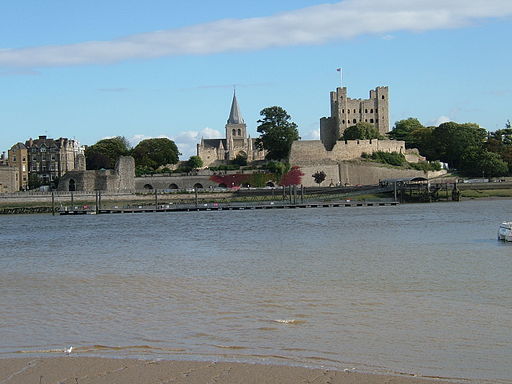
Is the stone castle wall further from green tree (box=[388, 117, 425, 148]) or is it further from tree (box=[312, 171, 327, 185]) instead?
green tree (box=[388, 117, 425, 148])

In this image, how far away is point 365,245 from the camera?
2111 centimetres

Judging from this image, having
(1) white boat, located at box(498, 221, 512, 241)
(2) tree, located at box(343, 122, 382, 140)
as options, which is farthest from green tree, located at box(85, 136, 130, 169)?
(1) white boat, located at box(498, 221, 512, 241)

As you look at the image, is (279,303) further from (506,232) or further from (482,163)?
(482,163)

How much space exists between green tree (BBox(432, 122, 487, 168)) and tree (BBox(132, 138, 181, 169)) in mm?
25053

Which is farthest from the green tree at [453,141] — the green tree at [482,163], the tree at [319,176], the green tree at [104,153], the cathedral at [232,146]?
the green tree at [104,153]

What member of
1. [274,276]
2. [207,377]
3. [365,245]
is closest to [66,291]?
[274,276]

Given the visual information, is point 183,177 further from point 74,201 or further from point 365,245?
point 365,245

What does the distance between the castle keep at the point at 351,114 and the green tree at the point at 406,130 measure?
57.9 inches

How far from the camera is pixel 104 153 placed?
76.6 m

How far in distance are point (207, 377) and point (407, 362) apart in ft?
6.39

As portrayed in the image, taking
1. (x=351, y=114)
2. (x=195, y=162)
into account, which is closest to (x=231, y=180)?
(x=195, y=162)

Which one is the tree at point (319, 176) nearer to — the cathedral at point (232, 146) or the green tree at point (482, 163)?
the green tree at point (482, 163)

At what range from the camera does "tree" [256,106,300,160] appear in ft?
218

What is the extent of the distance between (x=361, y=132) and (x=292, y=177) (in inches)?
353
